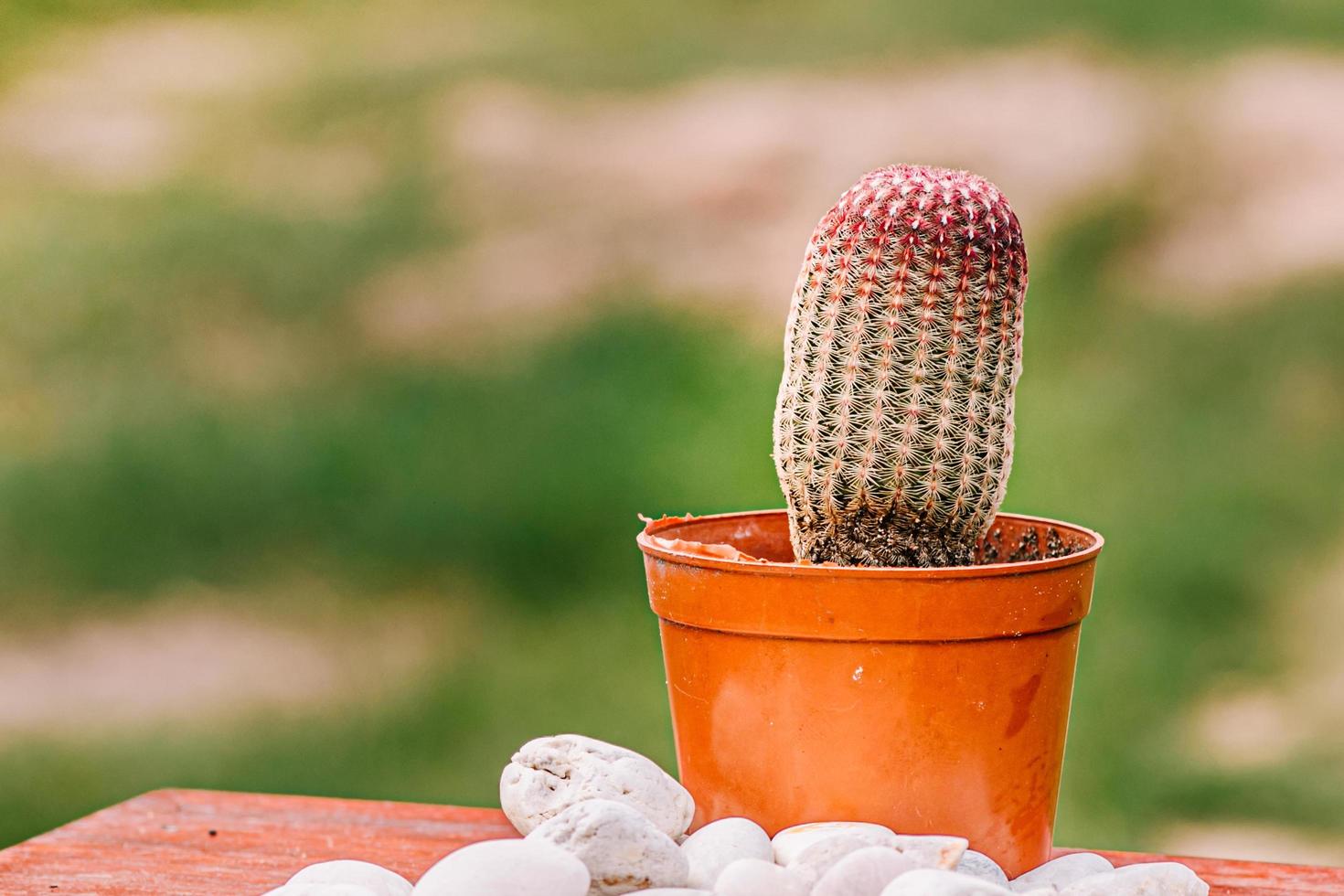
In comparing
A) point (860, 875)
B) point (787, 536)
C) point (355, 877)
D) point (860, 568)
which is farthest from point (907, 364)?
point (355, 877)

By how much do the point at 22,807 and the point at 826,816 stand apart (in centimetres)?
127

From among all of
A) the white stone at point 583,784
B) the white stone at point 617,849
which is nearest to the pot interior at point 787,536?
the white stone at point 583,784

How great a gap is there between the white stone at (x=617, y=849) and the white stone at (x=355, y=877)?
0.41 feet

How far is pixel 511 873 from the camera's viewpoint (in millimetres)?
842

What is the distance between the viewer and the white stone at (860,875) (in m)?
0.86

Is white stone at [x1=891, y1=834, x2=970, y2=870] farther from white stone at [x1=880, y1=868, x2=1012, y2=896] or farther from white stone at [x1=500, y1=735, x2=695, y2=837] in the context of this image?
white stone at [x1=500, y1=735, x2=695, y2=837]

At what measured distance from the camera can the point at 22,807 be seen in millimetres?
1790

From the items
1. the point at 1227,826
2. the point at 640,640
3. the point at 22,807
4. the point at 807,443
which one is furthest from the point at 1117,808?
the point at 22,807

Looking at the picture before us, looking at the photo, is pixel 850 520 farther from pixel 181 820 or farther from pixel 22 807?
pixel 22 807

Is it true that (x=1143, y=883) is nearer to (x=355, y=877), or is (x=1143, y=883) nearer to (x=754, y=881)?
(x=754, y=881)

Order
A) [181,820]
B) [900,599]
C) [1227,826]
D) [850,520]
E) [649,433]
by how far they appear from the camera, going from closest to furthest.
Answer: [900,599] < [850,520] < [181,820] < [1227,826] < [649,433]

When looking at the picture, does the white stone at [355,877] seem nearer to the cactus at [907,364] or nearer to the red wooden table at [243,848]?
the red wooden table at [243,848]

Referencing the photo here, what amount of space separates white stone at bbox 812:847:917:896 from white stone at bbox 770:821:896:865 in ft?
0.16

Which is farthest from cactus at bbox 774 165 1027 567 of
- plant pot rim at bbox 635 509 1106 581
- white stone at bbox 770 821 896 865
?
white stone at bbox 770 821 896 865
